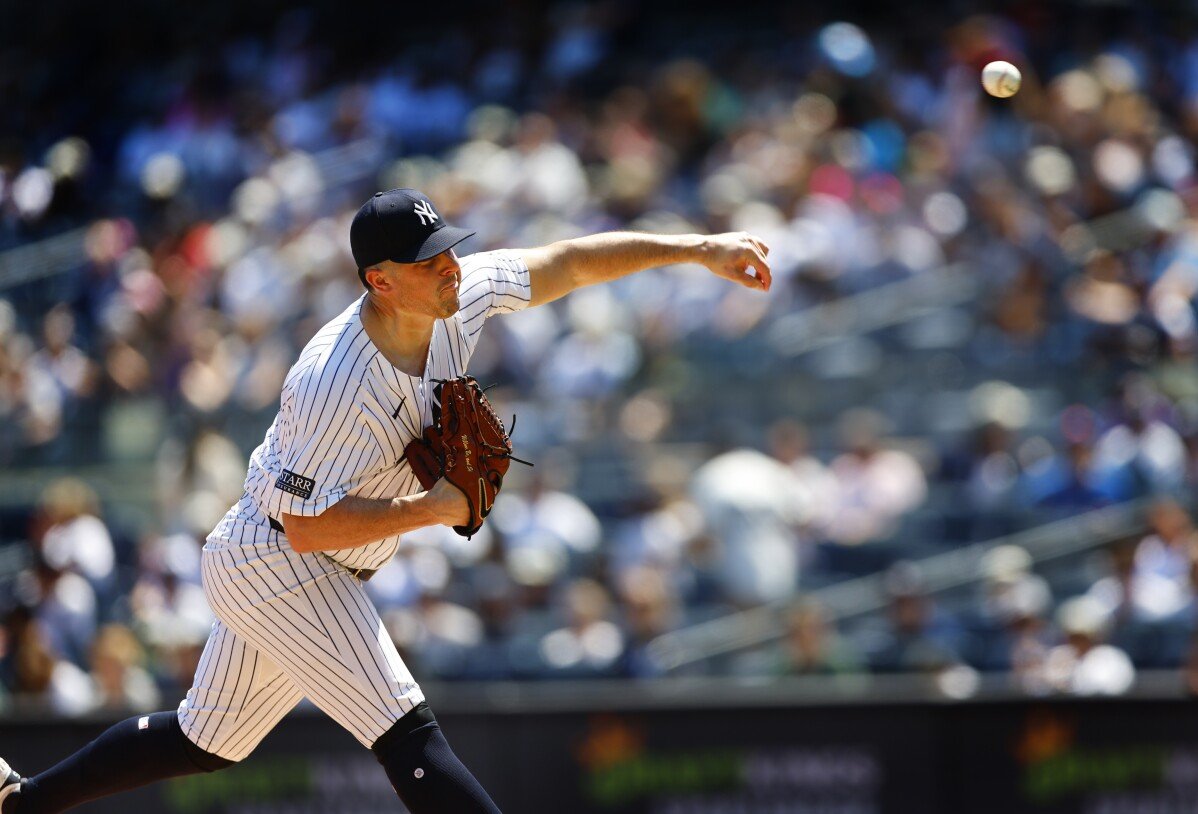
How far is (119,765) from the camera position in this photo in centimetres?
497

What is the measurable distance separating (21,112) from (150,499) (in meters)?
5.75

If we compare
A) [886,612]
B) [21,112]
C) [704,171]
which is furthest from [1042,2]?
[21,112]

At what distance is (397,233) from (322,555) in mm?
915

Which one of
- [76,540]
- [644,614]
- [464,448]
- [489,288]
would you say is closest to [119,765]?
[464,448]

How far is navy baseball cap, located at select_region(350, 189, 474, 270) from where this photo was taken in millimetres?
4477

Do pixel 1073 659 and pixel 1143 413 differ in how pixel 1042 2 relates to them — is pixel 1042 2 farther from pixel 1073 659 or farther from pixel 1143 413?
pixel 1073 659

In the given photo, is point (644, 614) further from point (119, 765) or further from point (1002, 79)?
point (119, 765)

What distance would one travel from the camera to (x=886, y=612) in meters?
9.98

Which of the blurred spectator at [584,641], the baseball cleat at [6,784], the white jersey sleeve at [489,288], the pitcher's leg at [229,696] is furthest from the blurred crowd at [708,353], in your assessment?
the white jersey sleeve at [489,288]

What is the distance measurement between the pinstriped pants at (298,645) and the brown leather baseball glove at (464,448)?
1.31 ft

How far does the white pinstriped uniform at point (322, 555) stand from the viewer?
454 cm

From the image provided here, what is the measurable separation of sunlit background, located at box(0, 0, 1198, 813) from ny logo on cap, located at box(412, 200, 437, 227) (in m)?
4.26

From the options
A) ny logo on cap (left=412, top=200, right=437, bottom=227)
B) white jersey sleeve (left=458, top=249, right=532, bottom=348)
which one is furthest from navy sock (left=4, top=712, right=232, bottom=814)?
ny logo on cap (left=412, top=200, right=437, bottom=227)

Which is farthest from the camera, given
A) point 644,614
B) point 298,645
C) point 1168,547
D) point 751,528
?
point 751,528
